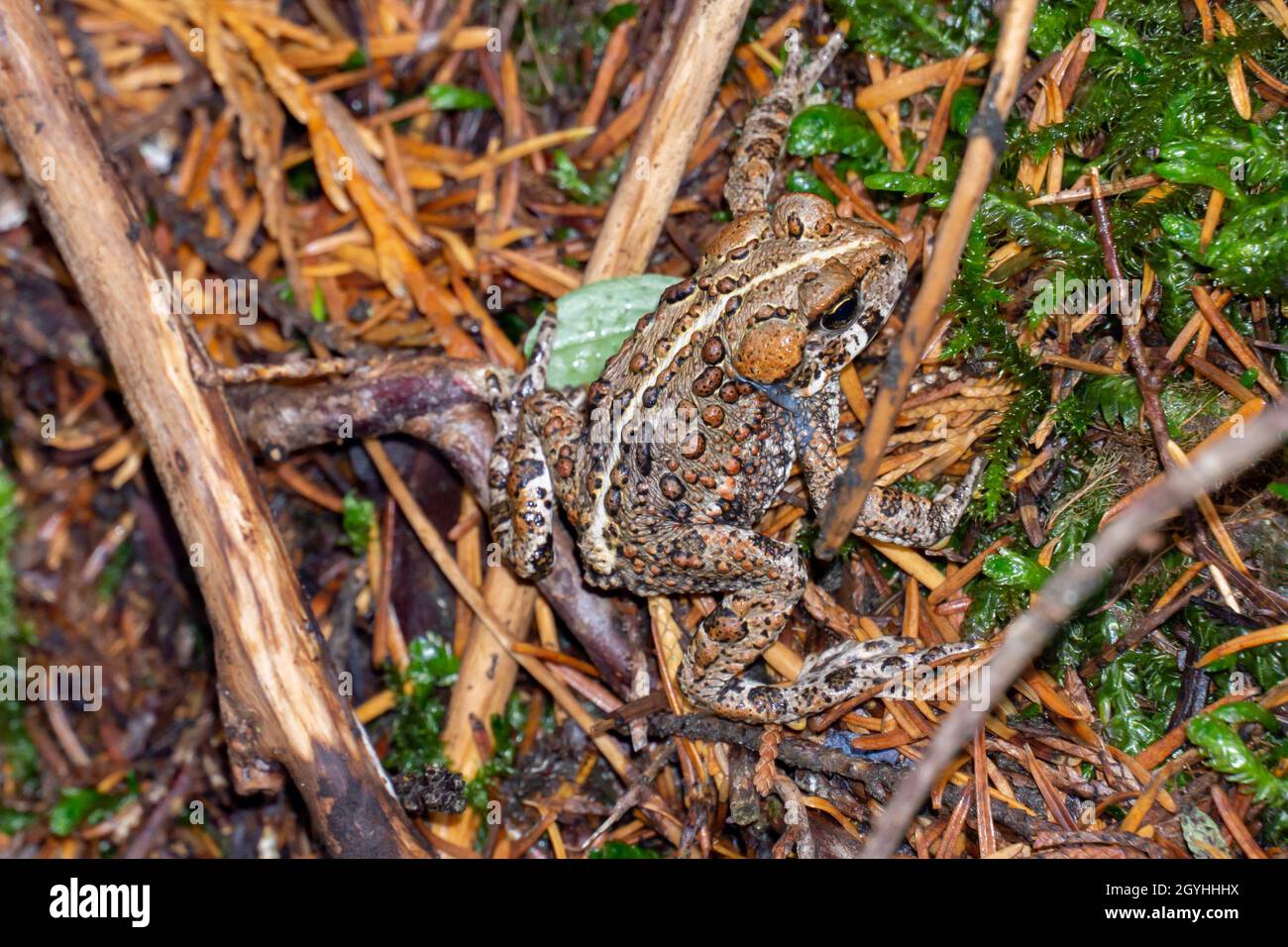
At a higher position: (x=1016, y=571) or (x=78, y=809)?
(x=1016, y=571)

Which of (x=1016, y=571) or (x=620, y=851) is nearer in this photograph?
(x=1016, y=571)

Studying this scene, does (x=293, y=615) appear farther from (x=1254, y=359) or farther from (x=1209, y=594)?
(x=1254, y=359)

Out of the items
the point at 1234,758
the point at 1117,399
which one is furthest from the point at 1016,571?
the point at 1234,758

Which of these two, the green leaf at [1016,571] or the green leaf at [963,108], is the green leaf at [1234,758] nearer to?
the green leaf at [1016,571]

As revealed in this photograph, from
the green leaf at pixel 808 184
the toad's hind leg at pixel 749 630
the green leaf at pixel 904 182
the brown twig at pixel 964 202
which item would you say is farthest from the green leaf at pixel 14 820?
the green leaf at pixel 904 182

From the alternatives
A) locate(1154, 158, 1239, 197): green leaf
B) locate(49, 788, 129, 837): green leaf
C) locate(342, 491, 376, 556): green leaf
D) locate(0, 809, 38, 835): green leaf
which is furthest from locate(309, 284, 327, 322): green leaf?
locate(1154, 158, 1239, 197): green leaf

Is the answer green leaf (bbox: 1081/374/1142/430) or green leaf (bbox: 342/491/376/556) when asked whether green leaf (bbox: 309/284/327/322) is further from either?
green leaf (bbox: 1081/374/1142/430)

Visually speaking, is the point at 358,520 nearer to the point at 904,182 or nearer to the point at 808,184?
the point at 808,184
